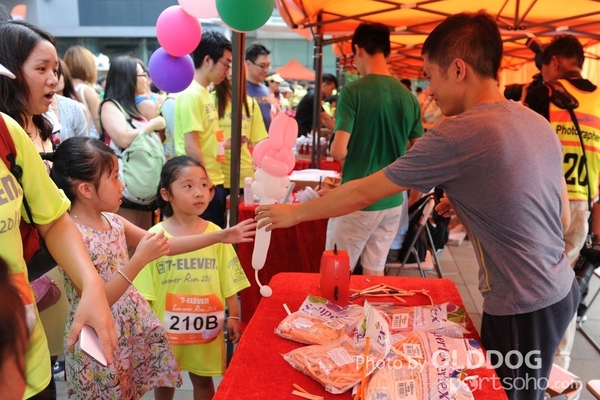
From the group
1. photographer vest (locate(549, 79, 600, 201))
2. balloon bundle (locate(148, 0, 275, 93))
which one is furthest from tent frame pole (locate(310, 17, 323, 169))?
photographer vest (locate(549, 79, 600, 201))

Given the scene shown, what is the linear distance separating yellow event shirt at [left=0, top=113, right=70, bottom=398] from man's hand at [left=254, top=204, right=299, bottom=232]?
24.7 inches

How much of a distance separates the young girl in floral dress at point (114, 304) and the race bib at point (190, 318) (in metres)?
0.16

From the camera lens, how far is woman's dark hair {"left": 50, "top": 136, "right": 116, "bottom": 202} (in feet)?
5.48

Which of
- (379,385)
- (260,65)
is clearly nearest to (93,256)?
(379,385)

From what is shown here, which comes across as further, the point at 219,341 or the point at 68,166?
the point at 219,341

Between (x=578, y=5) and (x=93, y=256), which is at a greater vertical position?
(x=578, y=5)

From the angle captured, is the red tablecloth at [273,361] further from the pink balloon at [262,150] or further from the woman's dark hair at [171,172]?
the woman's dark hair at [171,172]

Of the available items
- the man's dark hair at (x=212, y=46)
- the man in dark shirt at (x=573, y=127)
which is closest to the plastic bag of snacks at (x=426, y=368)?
the man in dark shirt at (x=573, y=127)

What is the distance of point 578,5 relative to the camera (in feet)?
12.5

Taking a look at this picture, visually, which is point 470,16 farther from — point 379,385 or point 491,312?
point 379,385

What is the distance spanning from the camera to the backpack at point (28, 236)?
112 cm

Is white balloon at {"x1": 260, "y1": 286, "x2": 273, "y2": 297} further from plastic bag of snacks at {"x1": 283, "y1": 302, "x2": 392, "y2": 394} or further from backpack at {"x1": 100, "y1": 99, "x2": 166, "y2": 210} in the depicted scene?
backpack at {"x1": 100, "y1": 99, "x2": 166, "y2": 210}

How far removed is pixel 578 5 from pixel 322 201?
10.5 feet

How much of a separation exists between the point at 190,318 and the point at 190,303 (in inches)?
2.2
